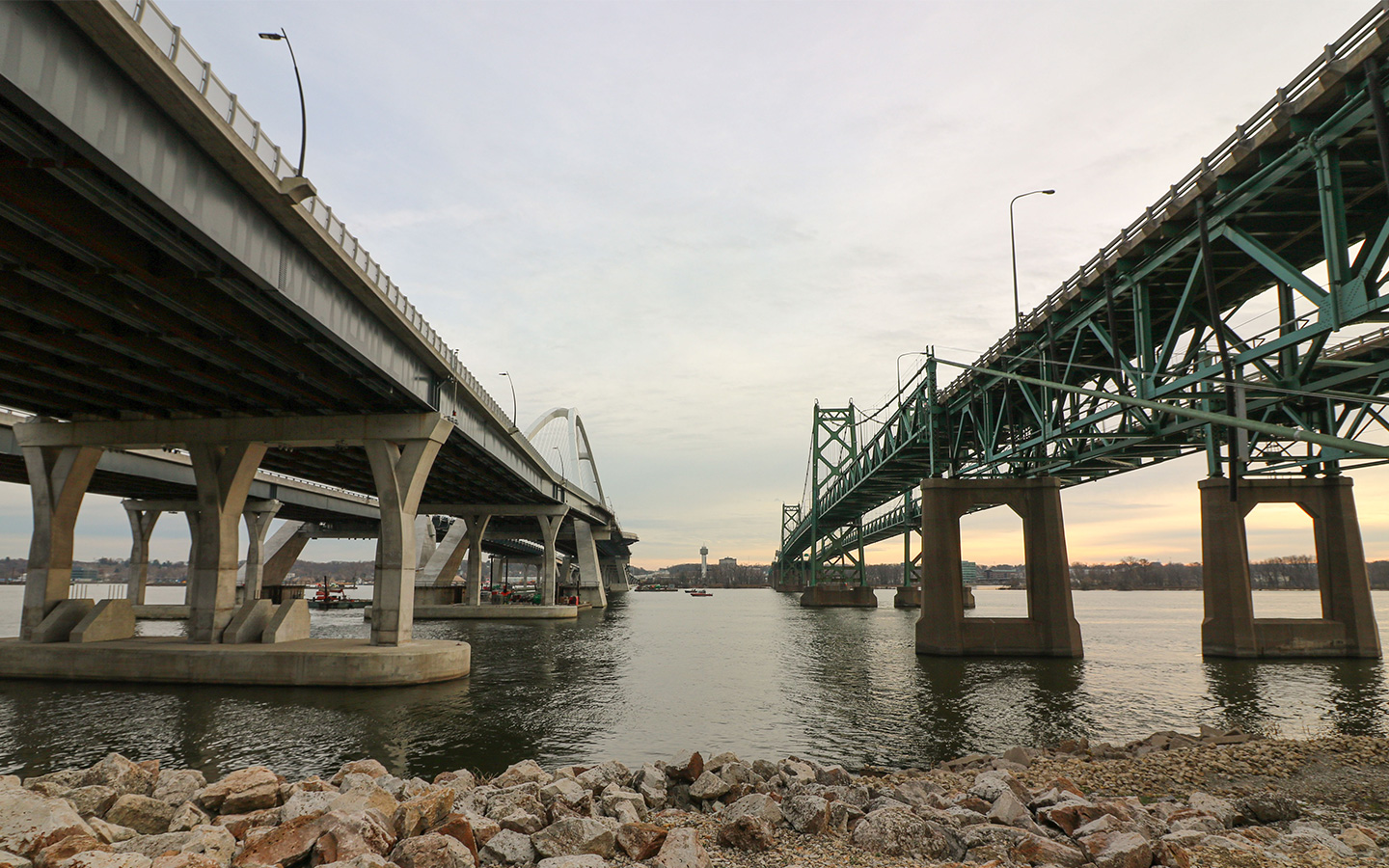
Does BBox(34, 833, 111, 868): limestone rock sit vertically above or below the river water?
above

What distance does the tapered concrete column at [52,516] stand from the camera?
32281 mm

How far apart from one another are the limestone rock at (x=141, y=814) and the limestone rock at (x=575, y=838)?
5.36 m

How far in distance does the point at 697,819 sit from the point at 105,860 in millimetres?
7160

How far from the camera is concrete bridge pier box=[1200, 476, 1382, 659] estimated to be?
35.1 metres

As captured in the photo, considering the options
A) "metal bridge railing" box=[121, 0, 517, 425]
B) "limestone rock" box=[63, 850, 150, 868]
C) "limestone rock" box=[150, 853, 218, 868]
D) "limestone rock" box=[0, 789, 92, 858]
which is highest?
"metal bridge railing" box=[121, 0, 517, 425]

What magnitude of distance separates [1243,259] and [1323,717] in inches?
576

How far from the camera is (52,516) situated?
33344mm

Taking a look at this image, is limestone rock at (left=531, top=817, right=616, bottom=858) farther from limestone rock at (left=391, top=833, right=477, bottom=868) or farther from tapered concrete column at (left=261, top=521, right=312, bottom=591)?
tapered concrete column at (left=261, top=521, right=312, bottom=591)

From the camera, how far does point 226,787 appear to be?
38.2 ft

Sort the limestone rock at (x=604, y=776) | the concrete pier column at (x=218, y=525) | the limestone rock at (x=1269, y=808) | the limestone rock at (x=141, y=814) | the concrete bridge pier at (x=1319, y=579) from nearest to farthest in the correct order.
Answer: the limestone rock at (x=141, y=814), the limestone rock at (x=1269, y=808), the limestone rock at (x=604, y=776), the concrete pier column at (x=218, y=525), the concrete bridge pier at (x=1319, y=579)

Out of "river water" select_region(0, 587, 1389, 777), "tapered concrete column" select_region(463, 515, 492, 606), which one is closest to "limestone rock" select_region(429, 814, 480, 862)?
"river water" select_region(0, 587, 1389, 777)

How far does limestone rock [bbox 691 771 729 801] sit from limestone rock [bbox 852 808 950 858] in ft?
9.71

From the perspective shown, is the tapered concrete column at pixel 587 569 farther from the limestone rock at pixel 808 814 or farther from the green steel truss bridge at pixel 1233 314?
the limestone rock at pixel 808 814

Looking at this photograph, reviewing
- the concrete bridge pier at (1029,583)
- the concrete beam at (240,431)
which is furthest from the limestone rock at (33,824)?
the concrete bridge pier at (1029,583)
